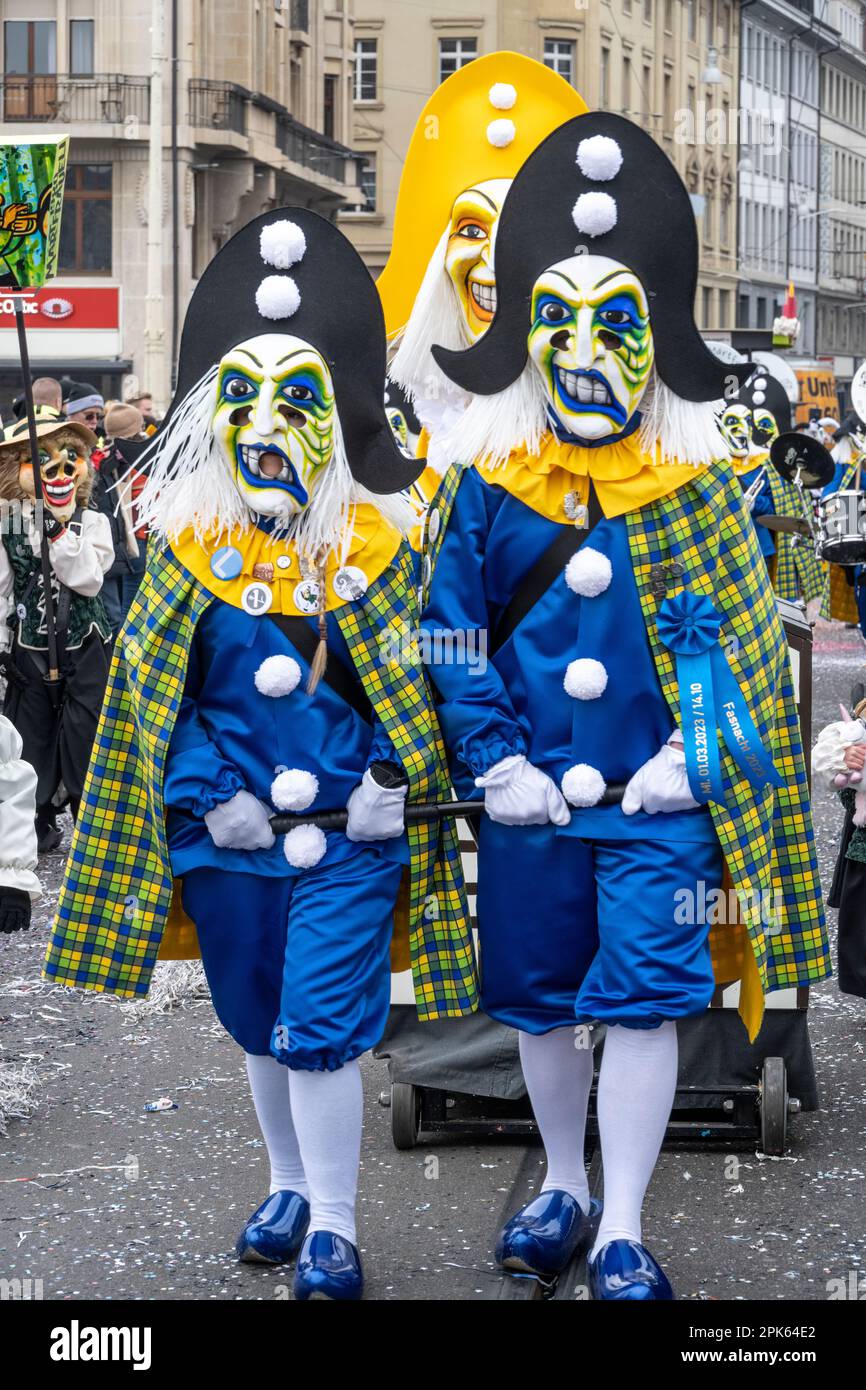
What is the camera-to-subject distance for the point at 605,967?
3.77m

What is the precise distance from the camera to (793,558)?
11242 mm

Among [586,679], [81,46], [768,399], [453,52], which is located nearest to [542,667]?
[586,679]

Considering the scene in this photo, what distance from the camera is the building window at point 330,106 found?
155 feet

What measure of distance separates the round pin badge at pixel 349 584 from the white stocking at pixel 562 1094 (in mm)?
894

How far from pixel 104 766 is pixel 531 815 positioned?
0.89m

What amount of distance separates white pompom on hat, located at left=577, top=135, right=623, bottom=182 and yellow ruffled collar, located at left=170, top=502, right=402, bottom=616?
79 cm

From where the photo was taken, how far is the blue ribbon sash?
148 inches

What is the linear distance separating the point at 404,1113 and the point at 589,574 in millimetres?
1511

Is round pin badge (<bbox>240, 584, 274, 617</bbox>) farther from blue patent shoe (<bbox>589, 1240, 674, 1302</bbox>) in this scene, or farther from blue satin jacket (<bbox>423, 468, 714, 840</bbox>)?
blue patent shoe (<bbox>589, 1240, 674, 1302</bbox>)

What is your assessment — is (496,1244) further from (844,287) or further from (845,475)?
(844,287)

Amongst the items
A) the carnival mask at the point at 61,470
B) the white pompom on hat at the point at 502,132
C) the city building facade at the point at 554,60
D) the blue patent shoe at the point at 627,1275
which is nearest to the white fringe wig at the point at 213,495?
the blue patent shoe at the point at 627,1275

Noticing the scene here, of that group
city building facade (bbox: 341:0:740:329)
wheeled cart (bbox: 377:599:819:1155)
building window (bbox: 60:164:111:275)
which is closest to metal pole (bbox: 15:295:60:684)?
wheeled cart (bbox: 377:599:819:1155)
